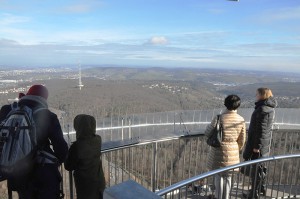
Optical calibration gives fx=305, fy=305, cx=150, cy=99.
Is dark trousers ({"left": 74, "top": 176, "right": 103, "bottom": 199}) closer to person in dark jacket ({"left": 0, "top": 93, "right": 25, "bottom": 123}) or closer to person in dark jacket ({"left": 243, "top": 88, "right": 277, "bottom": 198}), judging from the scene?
person in dark jacket ({"left": 0, "top": 93, "right": 25, "bottom": 123})

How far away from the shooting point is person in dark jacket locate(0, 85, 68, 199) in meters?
3.02

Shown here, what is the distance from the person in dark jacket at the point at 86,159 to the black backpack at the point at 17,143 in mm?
494

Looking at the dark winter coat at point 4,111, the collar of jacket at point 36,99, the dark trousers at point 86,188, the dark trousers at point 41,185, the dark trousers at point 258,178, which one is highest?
the collar of jacket at point 36,99

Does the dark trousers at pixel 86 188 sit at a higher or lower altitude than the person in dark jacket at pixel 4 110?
lower

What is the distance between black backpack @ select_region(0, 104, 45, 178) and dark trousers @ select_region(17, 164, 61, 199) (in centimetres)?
16

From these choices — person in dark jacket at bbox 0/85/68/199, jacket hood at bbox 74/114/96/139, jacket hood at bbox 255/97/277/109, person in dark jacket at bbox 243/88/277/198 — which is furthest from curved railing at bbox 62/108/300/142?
person in dark jacket at bbox 0/85/68/199

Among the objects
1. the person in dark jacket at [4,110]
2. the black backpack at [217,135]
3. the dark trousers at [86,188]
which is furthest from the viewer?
the black backpack at [217,135]

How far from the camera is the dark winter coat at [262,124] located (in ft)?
15.8

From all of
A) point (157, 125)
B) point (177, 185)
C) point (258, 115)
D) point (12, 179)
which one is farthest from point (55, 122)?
point (157, 125)

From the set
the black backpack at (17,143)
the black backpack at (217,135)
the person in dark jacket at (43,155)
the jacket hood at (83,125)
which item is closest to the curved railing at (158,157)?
the black backpack at (217,135)

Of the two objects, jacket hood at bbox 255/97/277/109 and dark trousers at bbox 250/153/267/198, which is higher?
jacket hood at bbox 255/97/277/109

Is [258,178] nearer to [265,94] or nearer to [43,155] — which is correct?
[265,94]

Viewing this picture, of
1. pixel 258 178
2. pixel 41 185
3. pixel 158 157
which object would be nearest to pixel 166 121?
pixel 158 157

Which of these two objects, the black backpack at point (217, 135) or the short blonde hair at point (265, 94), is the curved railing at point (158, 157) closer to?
the black backpack at point (217, 135)
